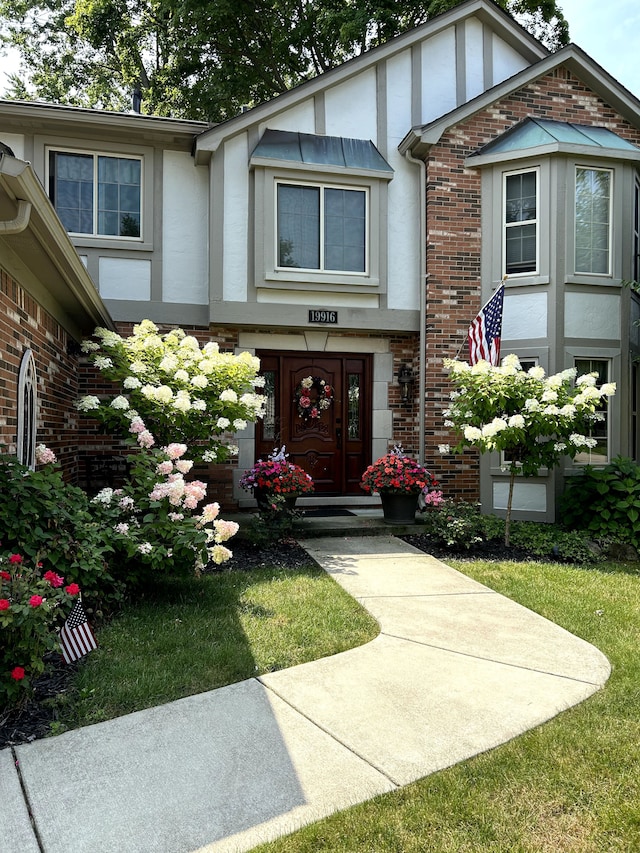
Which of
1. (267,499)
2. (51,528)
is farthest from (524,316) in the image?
Answer: (51,528)

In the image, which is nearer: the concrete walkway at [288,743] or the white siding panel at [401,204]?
the concrete walkway at [288,743]

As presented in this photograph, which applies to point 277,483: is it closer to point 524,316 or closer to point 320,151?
point 524,316

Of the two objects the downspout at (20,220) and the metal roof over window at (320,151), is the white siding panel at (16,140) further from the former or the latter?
the downspout at (20,220)

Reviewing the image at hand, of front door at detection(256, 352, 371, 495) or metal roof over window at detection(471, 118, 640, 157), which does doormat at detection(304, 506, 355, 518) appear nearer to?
front door at detection(256, 352, 371, 495)

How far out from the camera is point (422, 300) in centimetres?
973

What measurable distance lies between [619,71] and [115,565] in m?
11.3

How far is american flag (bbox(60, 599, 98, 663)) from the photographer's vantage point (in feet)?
13.1

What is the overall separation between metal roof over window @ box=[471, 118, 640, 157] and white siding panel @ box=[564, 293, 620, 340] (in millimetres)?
2169

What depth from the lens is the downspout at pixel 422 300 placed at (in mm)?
9594

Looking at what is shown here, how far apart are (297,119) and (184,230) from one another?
2.41m

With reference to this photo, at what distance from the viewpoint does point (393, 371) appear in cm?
1012

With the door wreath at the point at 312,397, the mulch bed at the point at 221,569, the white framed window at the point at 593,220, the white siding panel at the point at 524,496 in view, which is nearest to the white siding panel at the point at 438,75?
the white framed window at the point at 593,220

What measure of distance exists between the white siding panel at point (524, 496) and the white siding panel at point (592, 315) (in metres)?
2.31

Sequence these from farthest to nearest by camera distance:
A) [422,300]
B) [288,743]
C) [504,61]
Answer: [504,61]
[422,300]
[288,743]
